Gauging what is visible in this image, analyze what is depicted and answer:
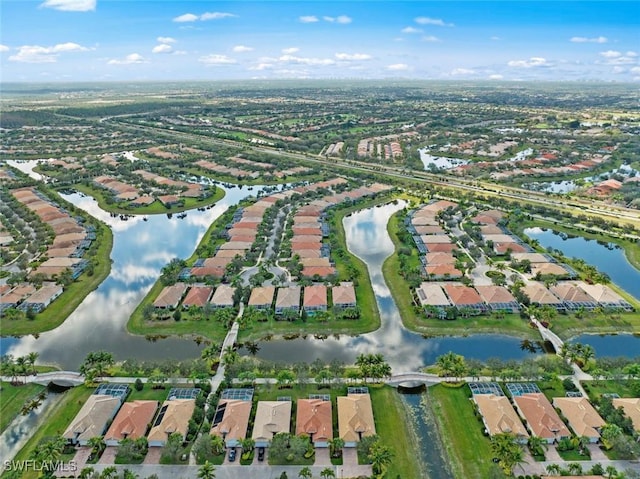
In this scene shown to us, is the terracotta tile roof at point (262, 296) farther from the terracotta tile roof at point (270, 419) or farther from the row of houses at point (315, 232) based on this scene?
the terracotta tile roof at point (270, 419)

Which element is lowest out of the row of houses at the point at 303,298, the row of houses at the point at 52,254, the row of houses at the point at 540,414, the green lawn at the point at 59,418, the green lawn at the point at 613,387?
the green lawn at the point at 59,418

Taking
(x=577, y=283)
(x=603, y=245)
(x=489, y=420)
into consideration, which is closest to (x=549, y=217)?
(x=603, y=245)

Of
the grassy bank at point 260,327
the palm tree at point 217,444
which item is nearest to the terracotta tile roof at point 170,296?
the grassy bank at point 260,327

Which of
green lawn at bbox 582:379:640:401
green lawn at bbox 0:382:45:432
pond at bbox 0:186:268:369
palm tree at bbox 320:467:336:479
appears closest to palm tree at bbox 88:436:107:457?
green lawn at bbox 0:382:45:432

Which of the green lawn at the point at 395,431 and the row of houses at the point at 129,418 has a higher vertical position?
the row of houses at the point at 129,418

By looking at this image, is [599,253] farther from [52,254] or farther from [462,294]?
[52,254]

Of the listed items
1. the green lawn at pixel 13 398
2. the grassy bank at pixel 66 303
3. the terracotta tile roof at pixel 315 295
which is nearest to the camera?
the green lawn at pixel 13 398
